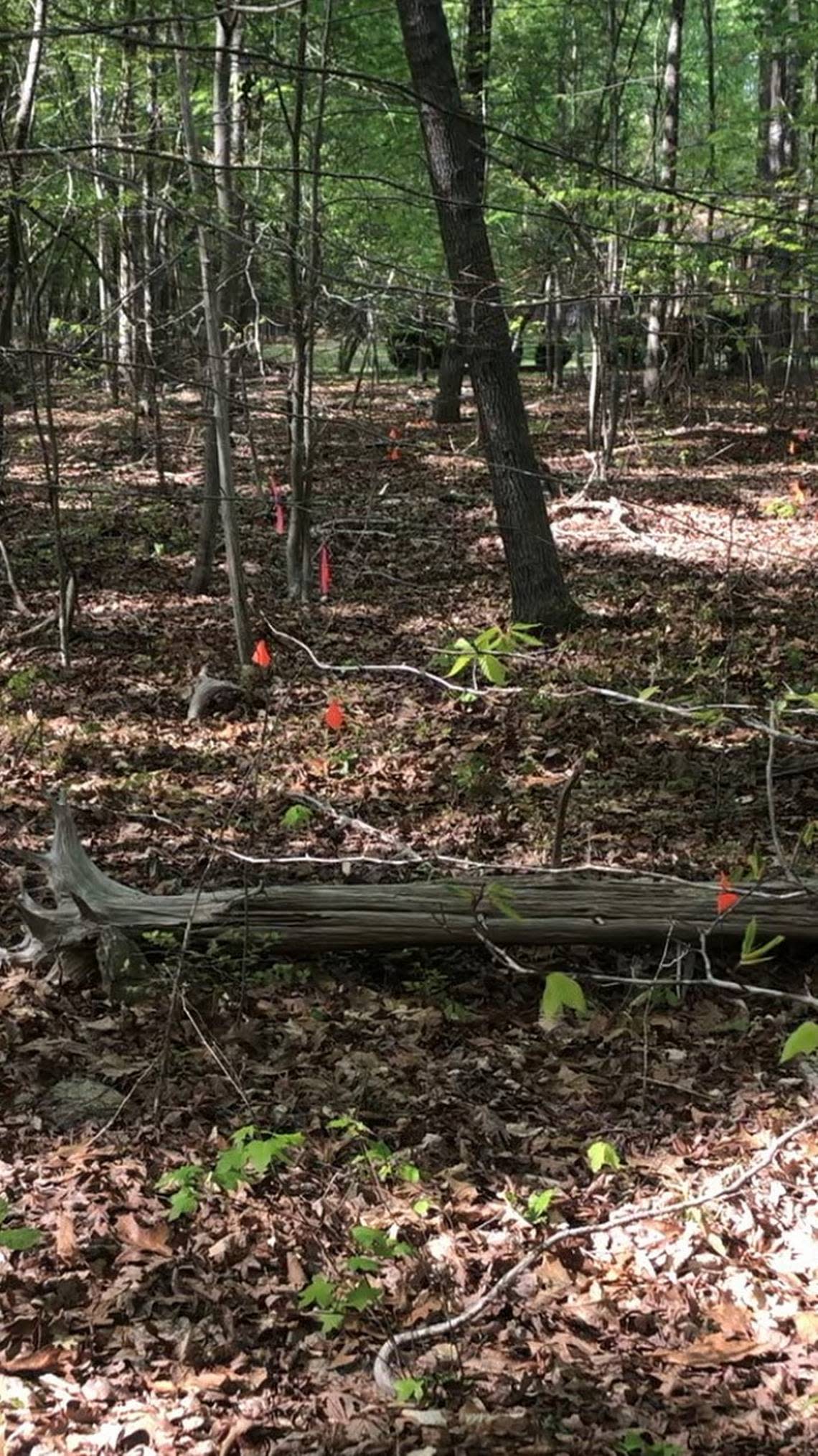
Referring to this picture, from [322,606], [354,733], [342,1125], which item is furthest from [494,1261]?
[322,606]

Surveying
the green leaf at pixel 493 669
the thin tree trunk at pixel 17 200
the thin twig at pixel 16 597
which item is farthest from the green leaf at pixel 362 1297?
the thin twig at pixel 16 597

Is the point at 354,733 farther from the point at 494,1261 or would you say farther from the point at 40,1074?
the point at 494,1261

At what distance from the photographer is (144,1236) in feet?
11.3

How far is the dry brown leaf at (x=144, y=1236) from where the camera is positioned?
3416 millimetres

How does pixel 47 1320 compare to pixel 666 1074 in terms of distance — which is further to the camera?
pixel 666 1074

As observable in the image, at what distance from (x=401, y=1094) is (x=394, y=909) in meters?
0.86

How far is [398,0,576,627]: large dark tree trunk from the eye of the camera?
23.4ft

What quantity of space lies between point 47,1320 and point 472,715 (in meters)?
5.04

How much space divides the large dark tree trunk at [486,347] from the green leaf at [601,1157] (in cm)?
389

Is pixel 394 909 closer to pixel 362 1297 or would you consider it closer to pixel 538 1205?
pixel 538 1205

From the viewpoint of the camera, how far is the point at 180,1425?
9.34 feet

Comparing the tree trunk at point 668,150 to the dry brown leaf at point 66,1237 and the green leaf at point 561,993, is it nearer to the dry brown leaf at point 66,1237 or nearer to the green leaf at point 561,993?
the dry brown leaf at point 66,1237

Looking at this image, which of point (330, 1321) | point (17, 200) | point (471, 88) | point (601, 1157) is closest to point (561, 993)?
point (330, 1321)

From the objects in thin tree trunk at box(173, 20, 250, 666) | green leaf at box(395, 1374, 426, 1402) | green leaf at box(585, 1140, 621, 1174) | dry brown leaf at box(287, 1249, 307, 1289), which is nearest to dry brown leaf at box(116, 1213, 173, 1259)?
dry brown leaf at box(287, 1249, 307, 1289)
